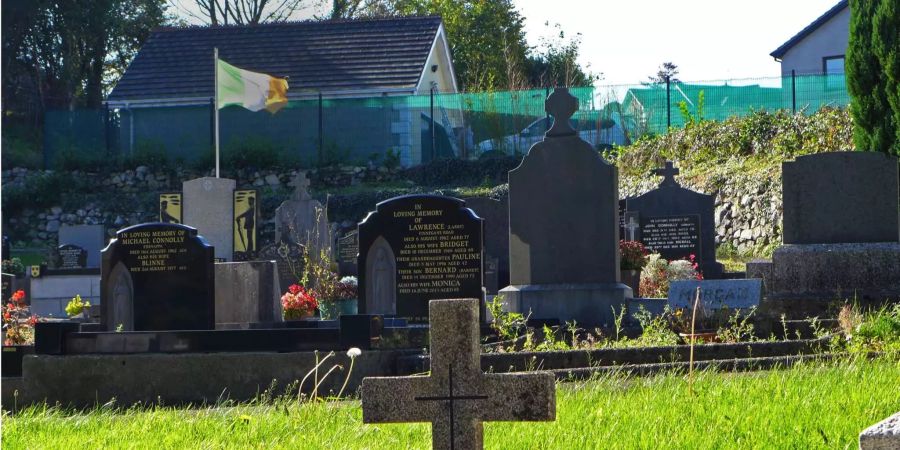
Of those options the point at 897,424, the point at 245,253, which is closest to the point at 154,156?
the point at 245,253

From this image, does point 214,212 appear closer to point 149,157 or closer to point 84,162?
point 149,157

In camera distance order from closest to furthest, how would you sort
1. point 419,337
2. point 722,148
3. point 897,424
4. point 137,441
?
point 897,424, point 137,441, point 419,337, point 722,148

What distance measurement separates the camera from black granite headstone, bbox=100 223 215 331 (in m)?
11.7

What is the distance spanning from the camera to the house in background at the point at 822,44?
42.5 m

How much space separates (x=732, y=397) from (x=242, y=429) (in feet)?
8.16

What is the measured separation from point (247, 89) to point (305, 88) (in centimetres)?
981

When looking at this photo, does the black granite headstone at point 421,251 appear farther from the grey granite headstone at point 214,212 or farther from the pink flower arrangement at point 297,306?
the grey granite headstone at point 214,212

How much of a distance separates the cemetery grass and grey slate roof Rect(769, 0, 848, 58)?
36495mm

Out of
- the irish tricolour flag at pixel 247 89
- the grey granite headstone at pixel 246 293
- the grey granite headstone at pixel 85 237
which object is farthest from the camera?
the grey granite headstone at pixel 85 237

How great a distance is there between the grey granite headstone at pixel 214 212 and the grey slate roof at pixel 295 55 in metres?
14.5

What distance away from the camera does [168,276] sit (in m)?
11.8

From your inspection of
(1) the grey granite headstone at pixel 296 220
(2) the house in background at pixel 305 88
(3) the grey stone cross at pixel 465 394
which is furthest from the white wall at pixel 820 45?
(3) the grey stone cross at pixel 465 394

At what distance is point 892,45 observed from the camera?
16922mm

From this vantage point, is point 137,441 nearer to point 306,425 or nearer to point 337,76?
point 306,425
